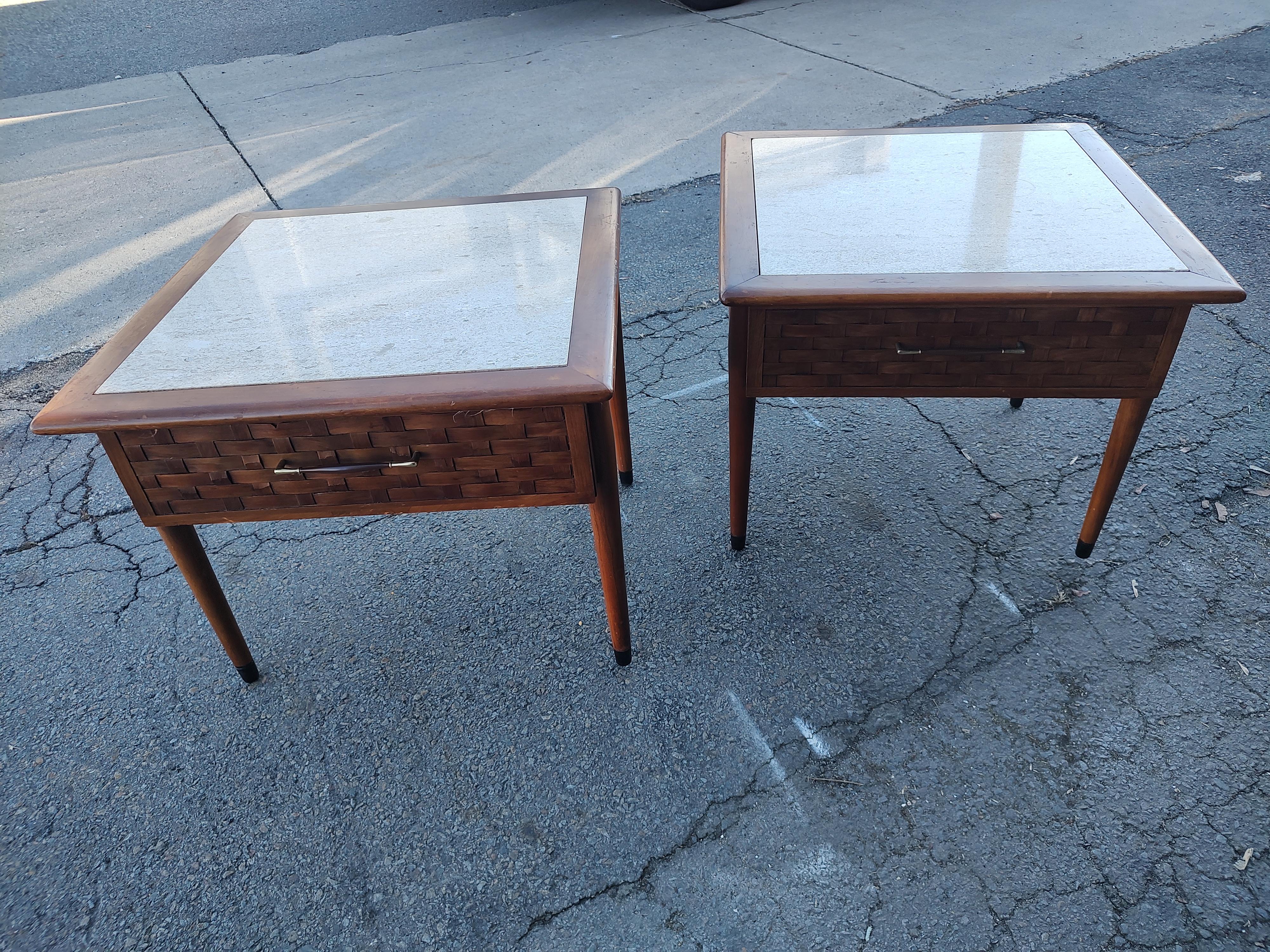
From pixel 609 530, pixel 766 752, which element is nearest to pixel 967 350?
pixel 609 530

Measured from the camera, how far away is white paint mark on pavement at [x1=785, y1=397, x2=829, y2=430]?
91.9 inches

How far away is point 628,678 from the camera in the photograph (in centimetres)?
170

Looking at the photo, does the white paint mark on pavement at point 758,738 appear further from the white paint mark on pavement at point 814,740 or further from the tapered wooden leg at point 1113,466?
the tapered wooden leg at point 1113,466

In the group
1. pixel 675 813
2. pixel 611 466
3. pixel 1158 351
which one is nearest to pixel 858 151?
pixel 1158 351

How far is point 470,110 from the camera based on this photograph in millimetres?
4820

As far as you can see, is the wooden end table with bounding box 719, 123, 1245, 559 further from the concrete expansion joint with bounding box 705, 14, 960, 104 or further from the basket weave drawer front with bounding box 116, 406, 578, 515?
the concrete expansion joint with bounding box 705, 14, 960, 104

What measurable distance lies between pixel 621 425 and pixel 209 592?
0.97 m

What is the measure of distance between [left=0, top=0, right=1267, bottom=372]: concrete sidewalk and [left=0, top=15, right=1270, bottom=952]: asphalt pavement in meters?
1.76

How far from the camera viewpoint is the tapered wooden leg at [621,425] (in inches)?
74.9

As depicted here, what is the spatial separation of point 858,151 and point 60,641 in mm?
2171

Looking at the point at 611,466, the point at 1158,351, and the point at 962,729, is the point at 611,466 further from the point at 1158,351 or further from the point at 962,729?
the point at 1158,351

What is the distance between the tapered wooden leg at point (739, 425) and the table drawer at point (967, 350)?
2 cm

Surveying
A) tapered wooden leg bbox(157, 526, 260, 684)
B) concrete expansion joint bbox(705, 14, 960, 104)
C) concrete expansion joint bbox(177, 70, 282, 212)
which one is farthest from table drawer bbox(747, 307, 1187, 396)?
concrete expansion joint bbox(705, 14, 960, 104)

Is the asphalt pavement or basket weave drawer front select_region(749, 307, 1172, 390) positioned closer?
the asphalt pavement
